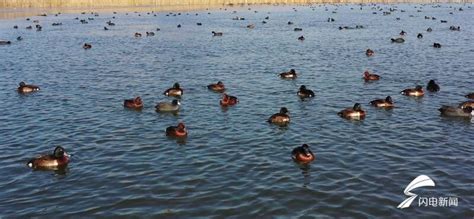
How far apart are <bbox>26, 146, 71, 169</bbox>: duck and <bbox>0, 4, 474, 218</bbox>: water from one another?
0.35m

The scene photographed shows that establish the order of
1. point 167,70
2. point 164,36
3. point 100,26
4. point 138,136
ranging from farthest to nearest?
point 100,26 < point 164,36 < point 167,70 < point 138,136

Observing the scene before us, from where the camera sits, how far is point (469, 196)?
18000mm

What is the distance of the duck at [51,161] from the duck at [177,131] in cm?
552

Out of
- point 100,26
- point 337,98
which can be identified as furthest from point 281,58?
point 100,26

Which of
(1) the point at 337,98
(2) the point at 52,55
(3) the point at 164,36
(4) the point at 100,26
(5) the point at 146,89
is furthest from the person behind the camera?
(4) the point at 100,26

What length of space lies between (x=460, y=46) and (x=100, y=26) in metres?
59.7

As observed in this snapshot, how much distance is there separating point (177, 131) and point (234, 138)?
9.35 ft

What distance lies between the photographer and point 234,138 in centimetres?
Result: 2512

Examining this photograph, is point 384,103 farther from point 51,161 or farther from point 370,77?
point 51,161

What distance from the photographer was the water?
18.0m

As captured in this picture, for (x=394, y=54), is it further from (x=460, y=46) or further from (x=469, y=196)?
(x=469, y=196)

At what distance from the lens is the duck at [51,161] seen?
21203 mm

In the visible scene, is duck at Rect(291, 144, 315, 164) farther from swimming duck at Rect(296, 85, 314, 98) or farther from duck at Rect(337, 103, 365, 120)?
swimming duck at Rect(296, 85, 314, 98)

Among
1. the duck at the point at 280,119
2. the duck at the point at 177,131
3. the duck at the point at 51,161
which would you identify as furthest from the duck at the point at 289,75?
the duck at the point at 51,161
